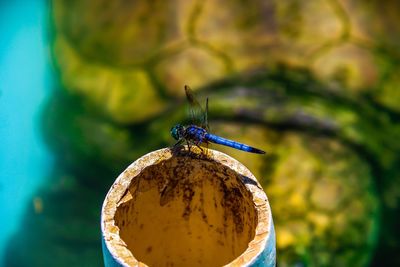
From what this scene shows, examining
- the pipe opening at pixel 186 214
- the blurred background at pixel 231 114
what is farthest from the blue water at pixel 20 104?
the pipe opening at pixel 186 214

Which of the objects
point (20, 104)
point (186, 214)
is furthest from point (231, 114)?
point (186, 214)

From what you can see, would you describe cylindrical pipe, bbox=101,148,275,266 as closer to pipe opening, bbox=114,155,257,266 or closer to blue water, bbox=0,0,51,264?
pipe opening, bbox=114,155,257,266

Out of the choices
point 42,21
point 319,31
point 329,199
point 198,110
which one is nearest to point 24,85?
point 42,21

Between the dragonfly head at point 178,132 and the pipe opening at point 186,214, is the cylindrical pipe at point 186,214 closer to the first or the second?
the pipe opening at point 186,214

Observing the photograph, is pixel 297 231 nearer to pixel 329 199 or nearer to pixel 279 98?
pixel 329 199

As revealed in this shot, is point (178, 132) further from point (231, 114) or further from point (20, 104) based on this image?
point (20, 104)

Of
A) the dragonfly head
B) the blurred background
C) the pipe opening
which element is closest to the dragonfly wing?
the dragonfly head

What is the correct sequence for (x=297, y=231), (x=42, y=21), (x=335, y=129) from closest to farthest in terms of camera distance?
(x=297, y=231) < (x=335, y=129) < (x=42, y=21)
